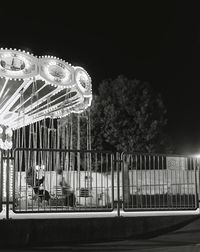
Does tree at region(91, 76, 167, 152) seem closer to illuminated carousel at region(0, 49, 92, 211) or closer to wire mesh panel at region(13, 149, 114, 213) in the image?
illuminated carousel at region(0, 49, 92, 211)

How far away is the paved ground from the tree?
2607 centimetres

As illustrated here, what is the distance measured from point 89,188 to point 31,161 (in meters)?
1.79

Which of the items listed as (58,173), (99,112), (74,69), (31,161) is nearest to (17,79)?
(74,69)

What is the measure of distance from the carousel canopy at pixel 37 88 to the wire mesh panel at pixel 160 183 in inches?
186

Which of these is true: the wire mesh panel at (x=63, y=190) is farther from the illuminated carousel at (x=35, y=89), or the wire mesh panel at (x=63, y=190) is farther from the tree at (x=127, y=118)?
the tree at (x=127, y=118)

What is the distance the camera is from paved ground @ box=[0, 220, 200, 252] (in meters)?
8.17

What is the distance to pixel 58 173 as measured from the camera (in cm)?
1282

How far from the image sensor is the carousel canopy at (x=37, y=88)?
1442 centimetres

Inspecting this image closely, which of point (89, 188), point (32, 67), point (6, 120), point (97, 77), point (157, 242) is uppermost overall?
point (97, 77)

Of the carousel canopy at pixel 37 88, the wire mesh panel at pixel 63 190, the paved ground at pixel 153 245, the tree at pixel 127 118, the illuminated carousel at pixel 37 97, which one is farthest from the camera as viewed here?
the tree at pixel 127 118

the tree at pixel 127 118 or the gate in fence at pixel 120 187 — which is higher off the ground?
the tree at pixel 127 118

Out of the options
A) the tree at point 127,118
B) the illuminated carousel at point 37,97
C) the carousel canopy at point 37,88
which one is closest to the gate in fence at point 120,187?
the illuminated carousel at point 37,97

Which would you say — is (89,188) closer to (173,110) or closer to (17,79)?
(17,79)

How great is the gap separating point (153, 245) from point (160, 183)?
12.4 feet
